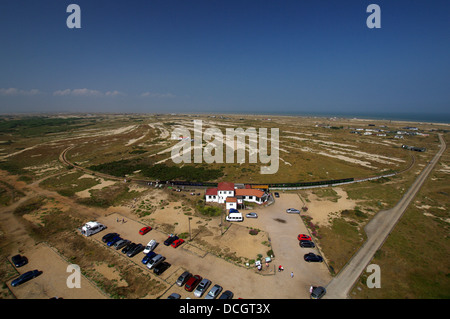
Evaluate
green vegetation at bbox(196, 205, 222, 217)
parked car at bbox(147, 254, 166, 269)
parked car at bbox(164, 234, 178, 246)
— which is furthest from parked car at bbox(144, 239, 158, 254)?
green vegetation at bbox(196, 205, 222, 217)

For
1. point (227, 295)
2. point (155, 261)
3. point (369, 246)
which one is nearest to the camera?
point (227, 295)

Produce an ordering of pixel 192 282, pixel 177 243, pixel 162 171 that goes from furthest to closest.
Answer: pixel 162 171
pixel 177 243
pixel 192 282

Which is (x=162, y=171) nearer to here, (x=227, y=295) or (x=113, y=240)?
(x=113, y=240)

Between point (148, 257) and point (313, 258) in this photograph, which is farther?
point (148, 257)

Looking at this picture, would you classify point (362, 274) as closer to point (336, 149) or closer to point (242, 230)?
point (242, 230)

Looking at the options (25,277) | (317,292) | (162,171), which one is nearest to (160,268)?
(25,277)

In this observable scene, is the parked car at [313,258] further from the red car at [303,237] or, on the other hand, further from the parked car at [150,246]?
the parked car at [150,246]

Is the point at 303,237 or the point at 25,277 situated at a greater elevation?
the point at 303,237
